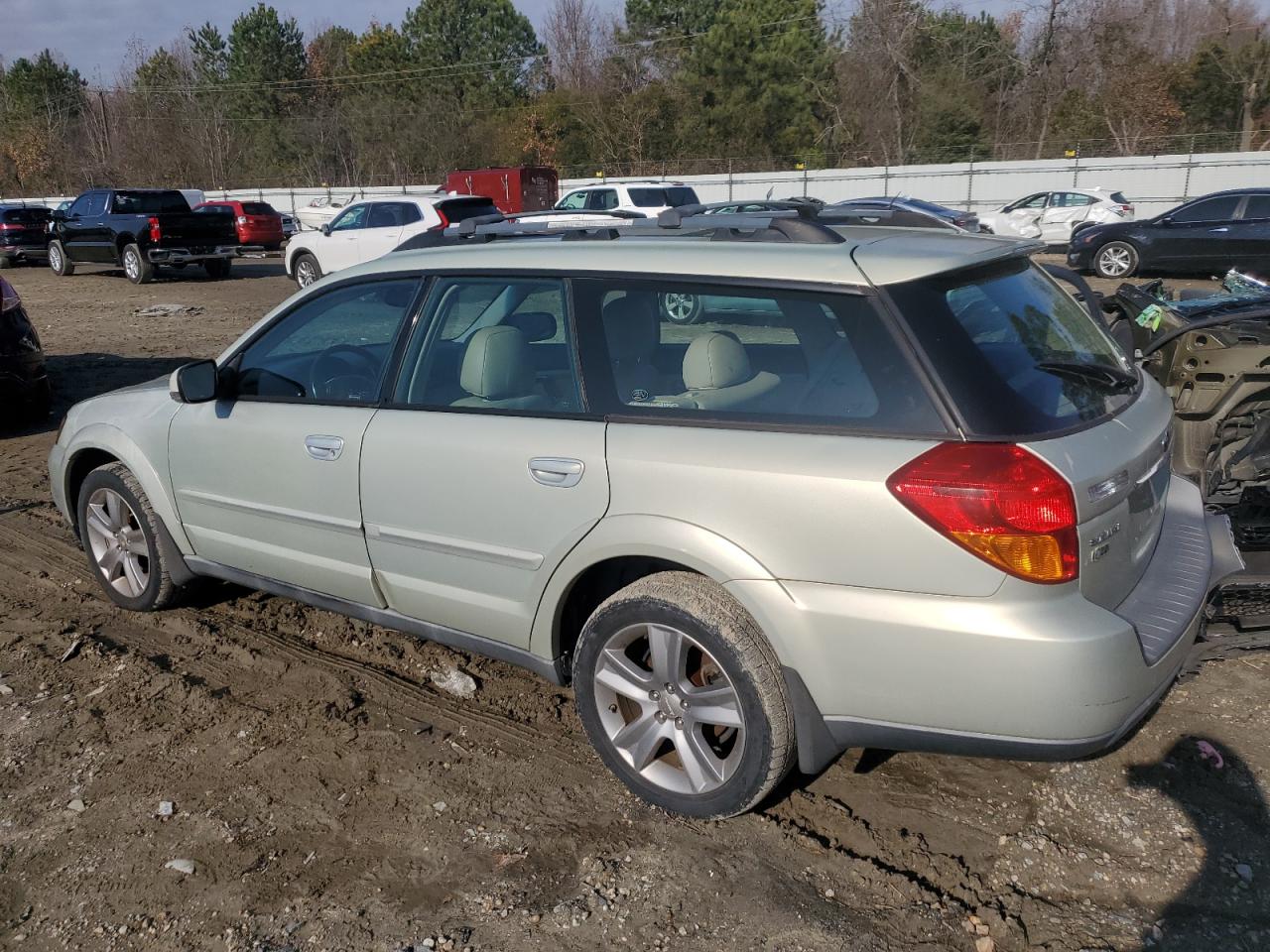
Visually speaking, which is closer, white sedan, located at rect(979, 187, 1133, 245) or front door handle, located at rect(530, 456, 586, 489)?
front door handle, located at rect(530, 456, 586, 489)

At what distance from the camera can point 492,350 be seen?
3578 mm

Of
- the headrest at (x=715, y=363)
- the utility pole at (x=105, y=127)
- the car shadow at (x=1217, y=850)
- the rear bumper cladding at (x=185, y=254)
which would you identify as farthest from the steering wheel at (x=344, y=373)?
the utility pole at (x=105, y=127)

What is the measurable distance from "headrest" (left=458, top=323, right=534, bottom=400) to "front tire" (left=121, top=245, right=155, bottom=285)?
64.6 feet

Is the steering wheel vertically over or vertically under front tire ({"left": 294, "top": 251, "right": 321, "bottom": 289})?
over

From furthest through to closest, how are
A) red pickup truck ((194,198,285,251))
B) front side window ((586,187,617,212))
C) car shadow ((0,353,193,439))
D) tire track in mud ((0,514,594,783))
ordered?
1. red pickup truck ((194,198,285,251))
2. front side window ((586,187,617,212))
3. car shadow ((0,353,193,439))
4. tire track in mud ((0,514,594,783))

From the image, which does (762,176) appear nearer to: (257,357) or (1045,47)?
(1045,47)

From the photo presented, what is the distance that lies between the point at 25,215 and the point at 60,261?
13.5 ft

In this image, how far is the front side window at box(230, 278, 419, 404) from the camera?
12.6 ft

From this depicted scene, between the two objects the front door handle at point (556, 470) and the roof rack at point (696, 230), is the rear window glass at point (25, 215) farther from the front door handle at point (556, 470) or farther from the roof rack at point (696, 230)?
the front door handle at point (556, 470)

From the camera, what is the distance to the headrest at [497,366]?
3484mm

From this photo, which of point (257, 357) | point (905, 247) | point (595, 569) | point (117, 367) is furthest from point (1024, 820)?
point (117, 367)

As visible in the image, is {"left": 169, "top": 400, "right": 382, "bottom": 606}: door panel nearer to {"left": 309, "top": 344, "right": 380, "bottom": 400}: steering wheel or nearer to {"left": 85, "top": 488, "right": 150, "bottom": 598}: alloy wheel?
{"left": 309, "top": 344, "right": 380, "bottom": 400}: steering wheel

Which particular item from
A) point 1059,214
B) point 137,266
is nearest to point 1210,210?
point 1059,214

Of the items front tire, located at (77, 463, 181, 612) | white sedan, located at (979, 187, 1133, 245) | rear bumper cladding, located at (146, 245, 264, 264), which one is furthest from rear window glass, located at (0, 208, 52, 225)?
front tire, located at (77, 463, 181, 612)
